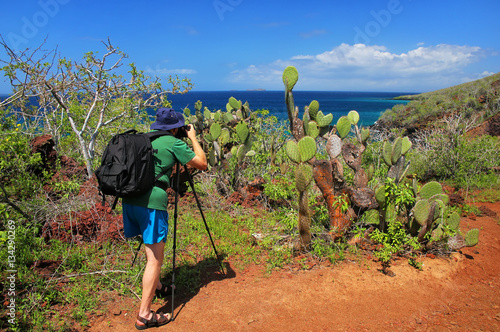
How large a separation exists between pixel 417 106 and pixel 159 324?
56.0ft

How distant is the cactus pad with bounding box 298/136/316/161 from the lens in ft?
11.4

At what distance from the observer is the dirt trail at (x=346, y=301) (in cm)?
275

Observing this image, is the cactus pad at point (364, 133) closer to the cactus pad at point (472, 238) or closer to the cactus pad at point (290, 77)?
the cactus pad at point (290, 77)

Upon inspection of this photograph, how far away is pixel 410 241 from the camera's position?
3535 mm

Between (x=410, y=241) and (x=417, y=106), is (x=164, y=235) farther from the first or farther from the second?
(x=417, y=106)

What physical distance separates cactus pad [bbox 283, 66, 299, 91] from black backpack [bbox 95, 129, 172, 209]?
98.0 inches

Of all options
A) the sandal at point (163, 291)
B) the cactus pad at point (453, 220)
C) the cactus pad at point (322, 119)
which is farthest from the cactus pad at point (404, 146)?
the sandal at point (163, 291)

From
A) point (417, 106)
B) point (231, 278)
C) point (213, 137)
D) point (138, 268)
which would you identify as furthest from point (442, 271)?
point (417, 106)

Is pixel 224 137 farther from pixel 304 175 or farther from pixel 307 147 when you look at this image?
pixel 304 175

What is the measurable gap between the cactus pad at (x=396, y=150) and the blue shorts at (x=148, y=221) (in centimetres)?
275

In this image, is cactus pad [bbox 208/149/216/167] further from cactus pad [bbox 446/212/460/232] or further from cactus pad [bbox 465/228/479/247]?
cactus pad [bbox 465/228/479/247]

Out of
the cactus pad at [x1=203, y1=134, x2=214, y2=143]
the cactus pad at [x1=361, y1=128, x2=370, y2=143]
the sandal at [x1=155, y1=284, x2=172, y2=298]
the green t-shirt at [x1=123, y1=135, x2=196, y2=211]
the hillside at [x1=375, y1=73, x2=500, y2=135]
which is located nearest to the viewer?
the green t-shirt at [x1=123, y1=135, x2=196, y2=211]

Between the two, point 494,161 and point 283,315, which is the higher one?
point 494,161

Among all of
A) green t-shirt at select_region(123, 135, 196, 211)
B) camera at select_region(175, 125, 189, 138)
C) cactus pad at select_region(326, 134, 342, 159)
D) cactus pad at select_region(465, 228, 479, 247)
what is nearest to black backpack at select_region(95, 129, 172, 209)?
green t-shirt at select_region(123, 135, 196, 211)
